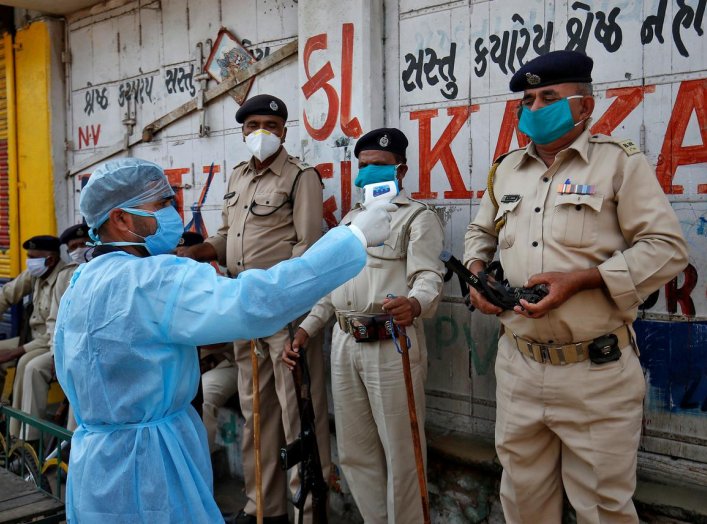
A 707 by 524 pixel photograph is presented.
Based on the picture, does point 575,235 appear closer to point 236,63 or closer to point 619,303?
point 619,303

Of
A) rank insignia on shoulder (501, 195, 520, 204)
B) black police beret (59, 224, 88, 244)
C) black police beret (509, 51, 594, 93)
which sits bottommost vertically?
black police beret (59, 224, 88, 244)

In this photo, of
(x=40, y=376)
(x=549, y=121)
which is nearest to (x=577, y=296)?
(x=549, y=121)

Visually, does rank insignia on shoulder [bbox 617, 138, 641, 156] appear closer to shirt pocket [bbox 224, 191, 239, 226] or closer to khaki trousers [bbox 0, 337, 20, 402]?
shirt pocket [bbox 224, 191, 239, 226]

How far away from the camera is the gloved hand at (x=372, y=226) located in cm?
202

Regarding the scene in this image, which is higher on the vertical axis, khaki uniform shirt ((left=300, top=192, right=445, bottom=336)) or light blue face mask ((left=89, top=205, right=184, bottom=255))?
light blue face mask ((left=89, top=205, right=184, bottom=255))

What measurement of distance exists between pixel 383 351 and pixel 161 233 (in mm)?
1496

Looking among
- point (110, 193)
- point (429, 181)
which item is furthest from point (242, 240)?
point (110, 193)

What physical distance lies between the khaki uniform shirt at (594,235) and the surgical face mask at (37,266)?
15.0 feet

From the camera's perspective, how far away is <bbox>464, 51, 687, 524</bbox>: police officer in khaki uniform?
245 centimetres

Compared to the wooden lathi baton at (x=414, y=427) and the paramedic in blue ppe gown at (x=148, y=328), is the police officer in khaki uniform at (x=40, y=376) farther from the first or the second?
the paramedic in blue ppe gown at (x=148, y=328)

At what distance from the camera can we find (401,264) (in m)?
3.45

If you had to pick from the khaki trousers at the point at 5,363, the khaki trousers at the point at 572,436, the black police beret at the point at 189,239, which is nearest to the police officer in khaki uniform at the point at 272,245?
the black police beret at the point at 189,239

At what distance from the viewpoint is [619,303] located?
244 centimetres

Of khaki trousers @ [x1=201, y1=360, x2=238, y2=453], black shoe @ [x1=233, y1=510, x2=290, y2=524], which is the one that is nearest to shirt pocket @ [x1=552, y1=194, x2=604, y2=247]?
black shoe @ [x1=233, y1=510, x2=290, y2=524]
